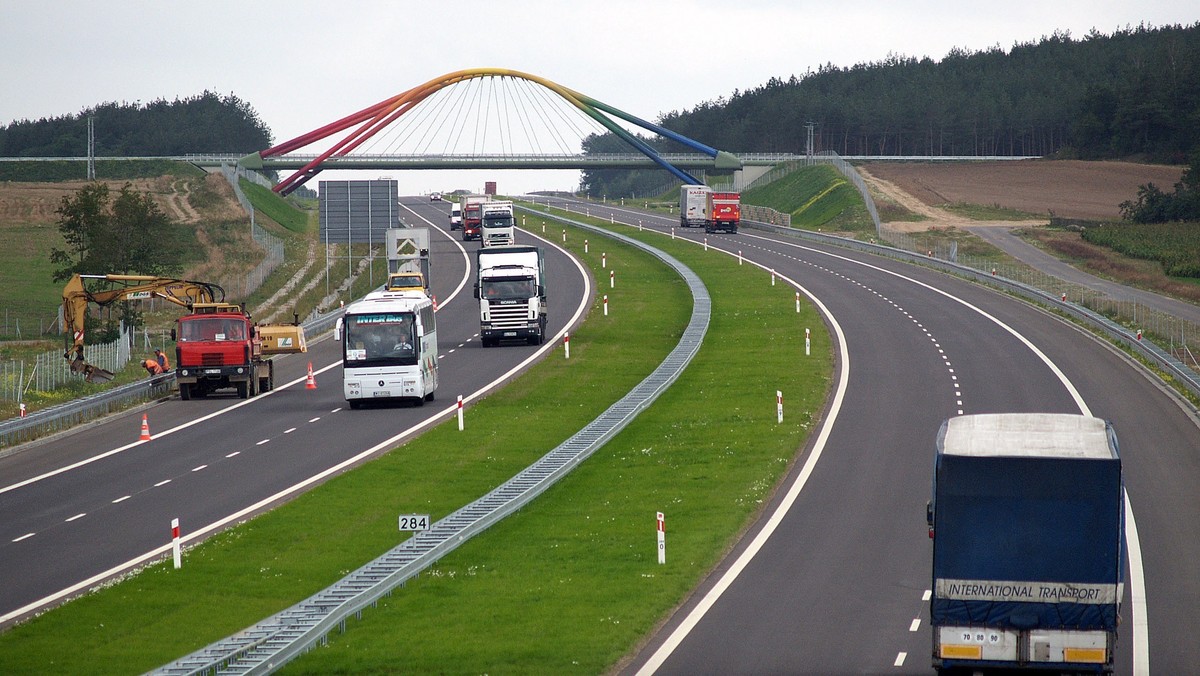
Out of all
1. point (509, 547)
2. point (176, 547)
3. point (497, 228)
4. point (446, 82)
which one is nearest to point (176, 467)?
point (176, 547)

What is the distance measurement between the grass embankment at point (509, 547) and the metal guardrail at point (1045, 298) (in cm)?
1181

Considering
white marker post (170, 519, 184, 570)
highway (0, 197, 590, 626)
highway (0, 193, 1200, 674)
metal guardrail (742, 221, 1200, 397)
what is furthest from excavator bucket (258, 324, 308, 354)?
metal guardrail (742, 221, 1200, 397)

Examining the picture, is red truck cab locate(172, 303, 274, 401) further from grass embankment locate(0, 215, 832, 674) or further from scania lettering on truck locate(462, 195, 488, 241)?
scania lettering on truck locate(462, 195, 488, 241)

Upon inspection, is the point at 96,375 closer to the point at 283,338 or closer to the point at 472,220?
the point at 283,338

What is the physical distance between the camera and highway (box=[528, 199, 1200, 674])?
65.8 feet

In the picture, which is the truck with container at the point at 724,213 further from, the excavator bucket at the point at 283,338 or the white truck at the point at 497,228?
the excavator bucket at the point at 283,338

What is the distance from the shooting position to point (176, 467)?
36.9 m

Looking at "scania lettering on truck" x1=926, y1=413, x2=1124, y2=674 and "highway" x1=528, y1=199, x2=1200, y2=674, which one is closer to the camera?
"scania lettering on truck" x1=926, y1=413, x2=1124, y2=674

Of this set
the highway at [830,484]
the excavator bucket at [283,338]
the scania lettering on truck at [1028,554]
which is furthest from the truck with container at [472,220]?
the scania lettering on truck at [1028,554]

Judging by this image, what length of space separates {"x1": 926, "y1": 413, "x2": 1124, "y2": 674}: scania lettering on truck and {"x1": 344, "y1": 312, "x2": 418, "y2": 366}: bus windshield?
2918 centimetres

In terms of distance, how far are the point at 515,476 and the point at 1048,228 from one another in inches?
3487

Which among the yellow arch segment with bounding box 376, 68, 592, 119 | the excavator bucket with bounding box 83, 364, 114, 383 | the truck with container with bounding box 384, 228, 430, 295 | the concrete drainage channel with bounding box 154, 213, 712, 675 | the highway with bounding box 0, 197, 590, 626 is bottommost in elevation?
the highway with bounding box 0, 197, 590, 626

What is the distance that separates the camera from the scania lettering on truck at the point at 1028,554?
16.9 m

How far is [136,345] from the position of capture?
222 feet
